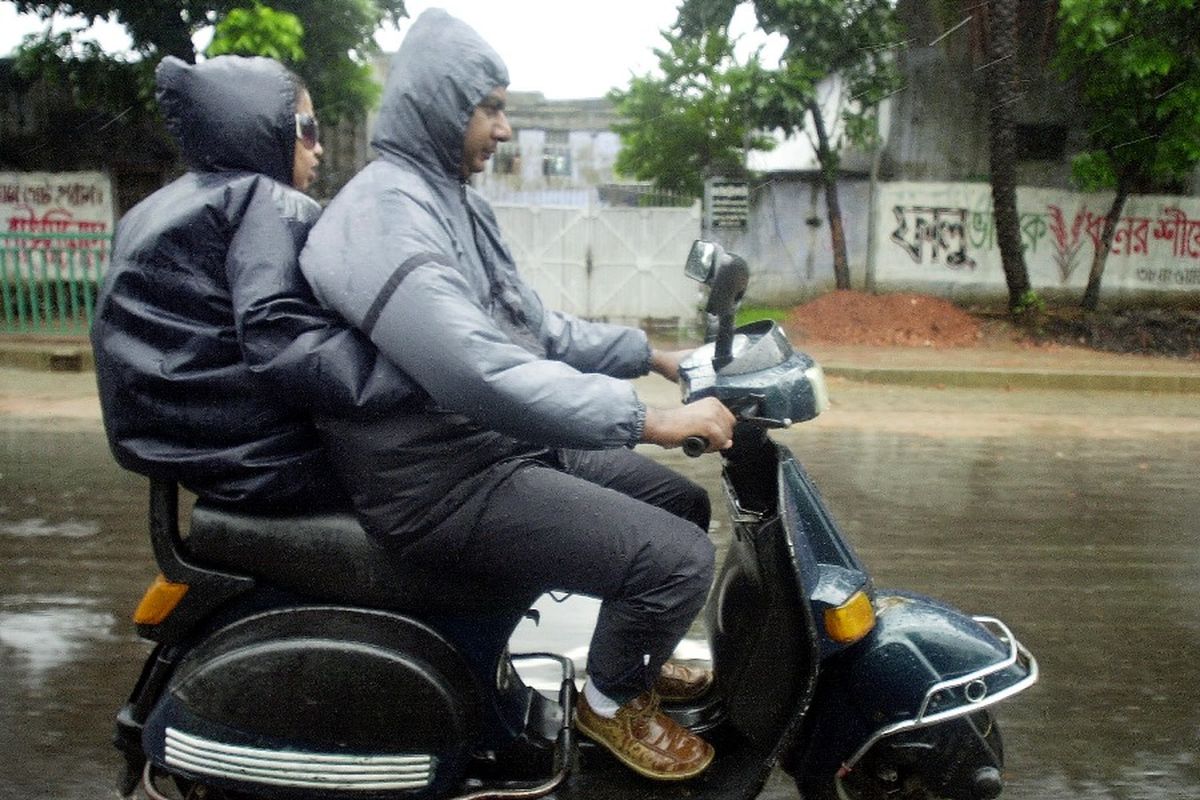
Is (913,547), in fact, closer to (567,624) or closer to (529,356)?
(567,624)

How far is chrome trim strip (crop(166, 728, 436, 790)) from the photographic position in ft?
6.80

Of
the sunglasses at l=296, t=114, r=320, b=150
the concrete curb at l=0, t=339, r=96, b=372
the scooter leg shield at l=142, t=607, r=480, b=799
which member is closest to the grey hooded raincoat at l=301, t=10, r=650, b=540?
the sunglasses at l=296, t=114, r=320, b=150

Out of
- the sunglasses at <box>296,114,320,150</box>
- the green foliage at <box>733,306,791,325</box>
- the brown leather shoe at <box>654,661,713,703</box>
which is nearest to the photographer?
the sunglasses at <box>296,114,320,150</box>

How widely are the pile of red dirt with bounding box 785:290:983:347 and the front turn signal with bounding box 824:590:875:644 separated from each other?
10.3 meters

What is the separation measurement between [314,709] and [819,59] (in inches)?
474

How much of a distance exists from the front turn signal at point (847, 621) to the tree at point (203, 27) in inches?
400

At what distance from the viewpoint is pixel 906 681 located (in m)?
2.21

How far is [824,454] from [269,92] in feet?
17.2

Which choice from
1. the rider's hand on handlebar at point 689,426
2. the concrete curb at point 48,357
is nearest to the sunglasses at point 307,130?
the rider's hand on handlebar at point 689,426

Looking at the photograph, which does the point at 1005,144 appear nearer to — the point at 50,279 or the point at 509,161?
the point at 50,279

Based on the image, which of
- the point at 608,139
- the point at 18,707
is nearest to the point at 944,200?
the point at 18,707

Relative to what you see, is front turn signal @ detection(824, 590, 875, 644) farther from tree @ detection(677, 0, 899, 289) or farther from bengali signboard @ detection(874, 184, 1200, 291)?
bengali signboard @ detection(874, 184, 1200, 291)

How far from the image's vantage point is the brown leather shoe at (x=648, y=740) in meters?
2.28

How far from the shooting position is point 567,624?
12.7 feet
